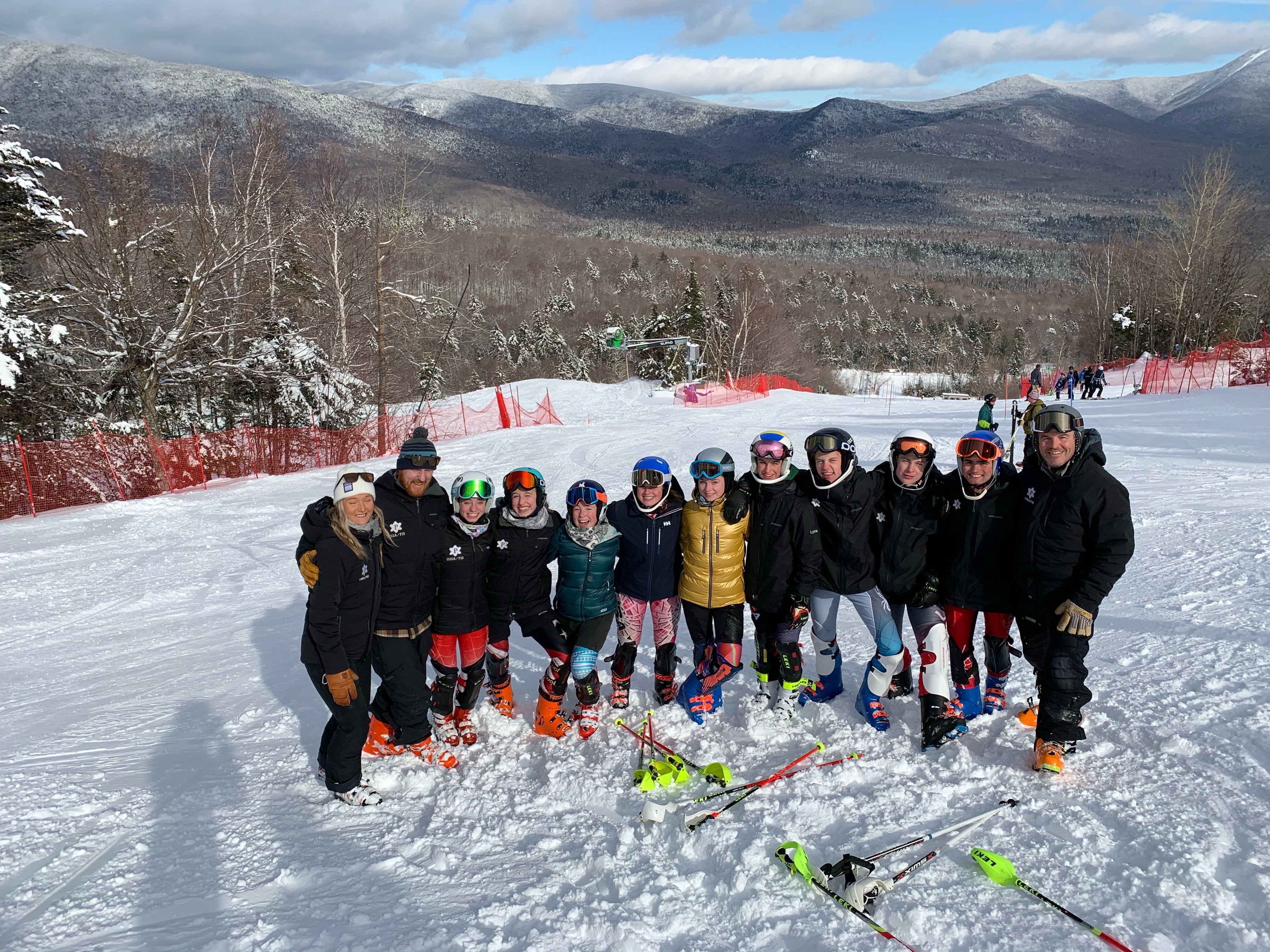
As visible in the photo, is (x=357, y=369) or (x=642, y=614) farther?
(x=357, y=369)

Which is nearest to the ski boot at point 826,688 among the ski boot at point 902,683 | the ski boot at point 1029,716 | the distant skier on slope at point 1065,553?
the ski boot at point 902,683

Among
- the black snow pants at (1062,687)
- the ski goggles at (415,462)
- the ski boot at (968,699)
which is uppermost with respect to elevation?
the ski goggles at (415,462)

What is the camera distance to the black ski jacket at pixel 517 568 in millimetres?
4188

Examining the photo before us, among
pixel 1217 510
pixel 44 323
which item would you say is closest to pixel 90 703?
pixel 1217 510

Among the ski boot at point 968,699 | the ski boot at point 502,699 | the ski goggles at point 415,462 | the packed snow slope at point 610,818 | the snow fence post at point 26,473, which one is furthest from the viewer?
the snow fence post at point 26,473

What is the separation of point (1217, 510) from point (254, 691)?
34.3ft

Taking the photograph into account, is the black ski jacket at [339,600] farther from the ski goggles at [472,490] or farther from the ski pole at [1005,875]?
the ski pole at [1005,875]

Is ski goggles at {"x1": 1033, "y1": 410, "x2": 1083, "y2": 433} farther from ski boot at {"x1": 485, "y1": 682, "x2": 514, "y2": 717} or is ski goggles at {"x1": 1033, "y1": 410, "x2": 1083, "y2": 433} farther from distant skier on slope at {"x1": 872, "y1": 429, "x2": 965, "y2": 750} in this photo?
ski boot at {"x1": 485, "y1": 682, "x2": 514, "y2": 717}

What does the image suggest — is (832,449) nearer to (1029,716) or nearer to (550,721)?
(1029,716)

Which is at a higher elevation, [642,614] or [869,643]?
[642,614]

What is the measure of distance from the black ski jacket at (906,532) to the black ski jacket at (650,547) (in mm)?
1172

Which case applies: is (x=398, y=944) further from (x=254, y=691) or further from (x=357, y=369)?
(x=357, y=369)

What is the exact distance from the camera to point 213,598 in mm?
7949

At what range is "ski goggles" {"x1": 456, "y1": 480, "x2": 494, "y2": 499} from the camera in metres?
3.96
